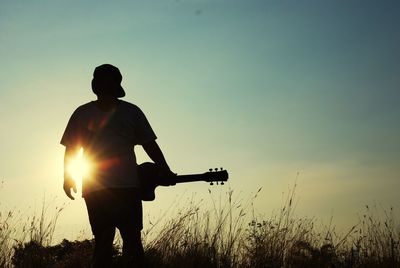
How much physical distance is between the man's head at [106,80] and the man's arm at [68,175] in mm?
588

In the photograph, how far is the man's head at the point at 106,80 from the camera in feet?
14.1

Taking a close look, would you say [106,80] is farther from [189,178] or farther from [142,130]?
[189,178]

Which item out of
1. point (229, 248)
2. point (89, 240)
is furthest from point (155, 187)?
point (89, 240)

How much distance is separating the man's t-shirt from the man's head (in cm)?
12

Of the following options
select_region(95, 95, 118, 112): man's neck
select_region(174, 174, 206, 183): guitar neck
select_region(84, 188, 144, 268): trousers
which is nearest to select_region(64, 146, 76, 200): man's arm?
select_region(84, 188, 144, 268): trousers

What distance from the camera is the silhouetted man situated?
412cm

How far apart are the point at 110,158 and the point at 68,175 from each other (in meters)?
0.49

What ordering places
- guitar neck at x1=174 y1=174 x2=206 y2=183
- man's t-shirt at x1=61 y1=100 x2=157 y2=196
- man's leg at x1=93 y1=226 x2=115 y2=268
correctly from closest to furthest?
1. man's leg at x1=93 y1=226 x2=115 y2=268
2. man's t-shirt at x1=61 y1=100 x2=157 y2=196
3. guitar neck at x1=174 y1=174 x2=206 y2=183

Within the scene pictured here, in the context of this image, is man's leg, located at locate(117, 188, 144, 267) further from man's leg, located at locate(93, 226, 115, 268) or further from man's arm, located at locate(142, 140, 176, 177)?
man's arm, located at locate(142, 140, 176, 177)

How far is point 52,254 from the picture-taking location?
7004 millimetres

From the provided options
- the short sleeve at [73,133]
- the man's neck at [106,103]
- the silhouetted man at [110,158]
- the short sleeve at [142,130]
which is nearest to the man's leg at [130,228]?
the silhouetted man at [110,158]

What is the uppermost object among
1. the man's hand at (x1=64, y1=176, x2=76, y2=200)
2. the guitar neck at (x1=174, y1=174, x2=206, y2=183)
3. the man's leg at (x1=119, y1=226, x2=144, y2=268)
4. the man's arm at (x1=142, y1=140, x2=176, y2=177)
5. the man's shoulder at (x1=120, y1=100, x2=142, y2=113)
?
the man's shoulder at (x1=120, y1=100, x2=142, y2=113)

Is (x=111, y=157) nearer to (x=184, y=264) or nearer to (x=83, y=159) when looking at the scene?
(x=83, y=159)

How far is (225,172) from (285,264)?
2.19 meters
